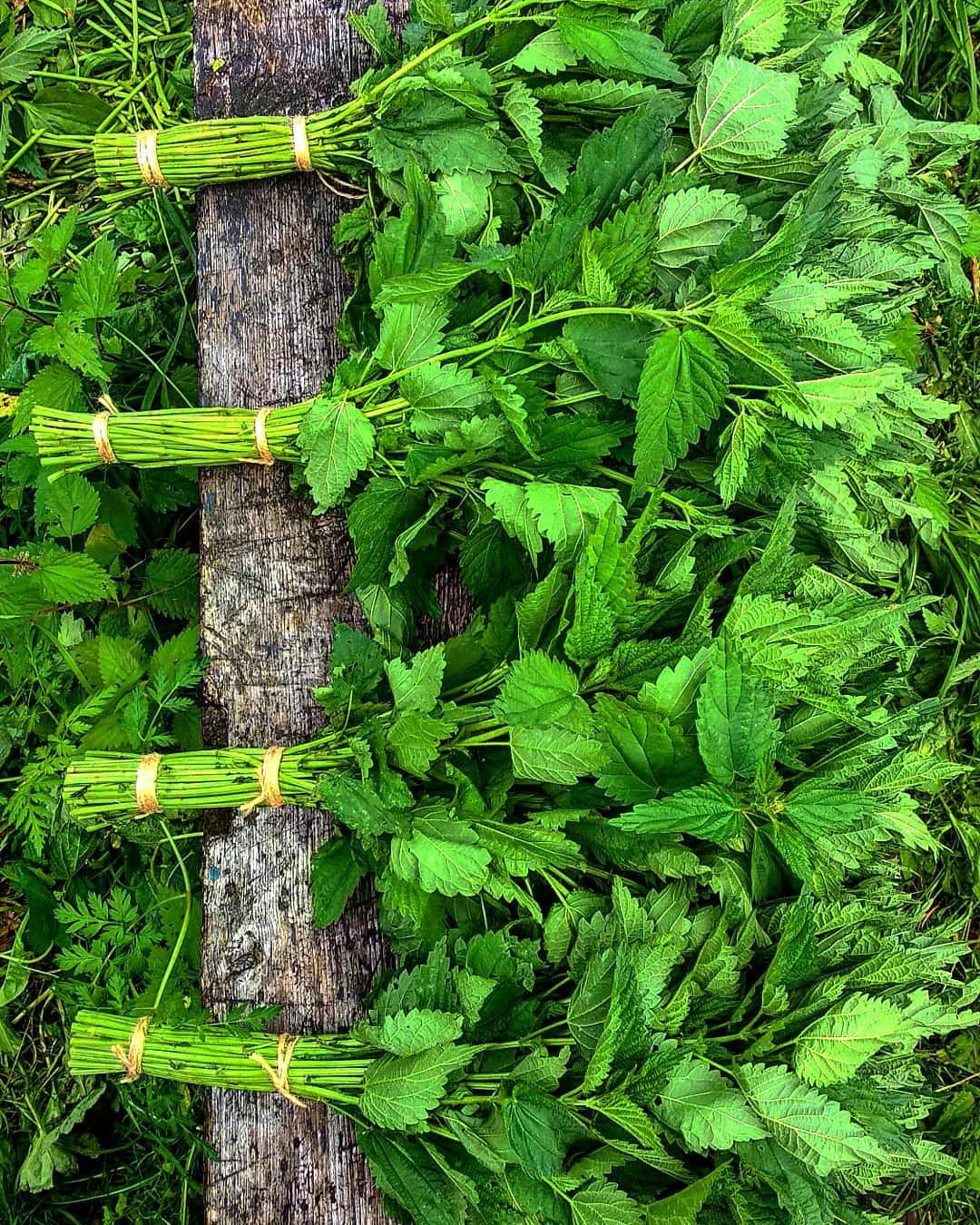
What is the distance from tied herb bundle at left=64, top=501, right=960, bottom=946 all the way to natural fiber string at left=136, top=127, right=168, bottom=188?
754 mm

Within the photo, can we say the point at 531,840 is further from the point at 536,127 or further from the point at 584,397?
the point at 536,127

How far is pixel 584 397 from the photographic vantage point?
3.89ft

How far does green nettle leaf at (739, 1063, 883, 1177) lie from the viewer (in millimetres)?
1014

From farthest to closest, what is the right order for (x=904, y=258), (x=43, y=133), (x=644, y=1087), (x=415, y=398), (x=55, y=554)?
(x=43, y=133), (x=55, y=554), (x=904, y=258), (x=415, y=398), (x=644, y=1087)

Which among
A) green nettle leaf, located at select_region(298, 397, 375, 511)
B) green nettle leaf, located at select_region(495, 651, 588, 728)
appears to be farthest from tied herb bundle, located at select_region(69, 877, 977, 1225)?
green nettle leaf, located at select_region(298, 397, 375, 511)

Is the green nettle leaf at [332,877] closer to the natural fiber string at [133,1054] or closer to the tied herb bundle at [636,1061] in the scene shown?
the tied herb bundle at [636,1061]

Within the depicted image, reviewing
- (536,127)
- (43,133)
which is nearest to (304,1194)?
(536,127)

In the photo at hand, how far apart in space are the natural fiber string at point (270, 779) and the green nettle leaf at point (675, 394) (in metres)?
0.60

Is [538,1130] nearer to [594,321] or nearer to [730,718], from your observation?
[730,718]

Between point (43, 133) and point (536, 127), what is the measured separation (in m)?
1.11

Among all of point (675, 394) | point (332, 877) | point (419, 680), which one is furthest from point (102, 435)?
point (675, 394)

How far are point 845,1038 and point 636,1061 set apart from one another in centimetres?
24

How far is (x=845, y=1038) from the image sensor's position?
1.08 m

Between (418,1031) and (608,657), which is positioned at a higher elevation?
(608,657)
